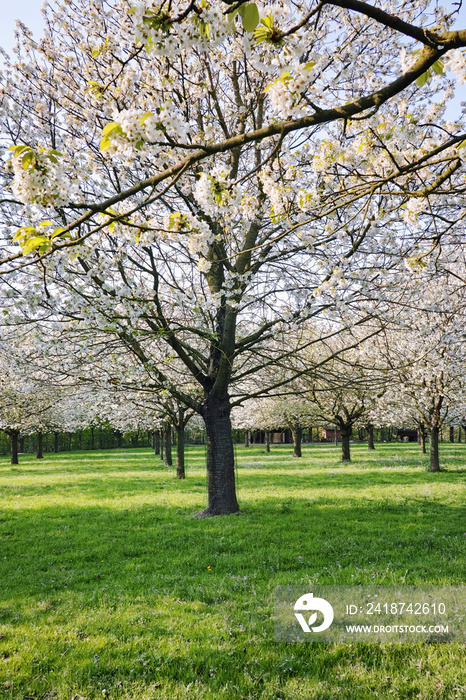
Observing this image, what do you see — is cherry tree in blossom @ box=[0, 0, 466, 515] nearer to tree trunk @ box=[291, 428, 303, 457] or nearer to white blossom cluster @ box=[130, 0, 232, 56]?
white blossom cluster @ box=[130, 0, 232, 56]

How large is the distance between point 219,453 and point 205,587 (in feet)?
13.3

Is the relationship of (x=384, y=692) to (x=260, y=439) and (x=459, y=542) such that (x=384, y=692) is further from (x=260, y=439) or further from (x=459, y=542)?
(x=260, y=439)

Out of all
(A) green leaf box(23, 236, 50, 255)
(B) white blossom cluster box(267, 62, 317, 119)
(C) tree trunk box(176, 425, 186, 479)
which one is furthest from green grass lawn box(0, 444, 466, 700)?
(B) white blossom cluster box(267, 62, 317, 119)

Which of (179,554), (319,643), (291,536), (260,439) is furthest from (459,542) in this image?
(260,439)

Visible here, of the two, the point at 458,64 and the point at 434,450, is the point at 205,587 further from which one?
the point at 434,450

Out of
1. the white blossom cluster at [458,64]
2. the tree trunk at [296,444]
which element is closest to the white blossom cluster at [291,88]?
the white blossom cluster at [458,64]

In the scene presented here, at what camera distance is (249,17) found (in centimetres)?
205

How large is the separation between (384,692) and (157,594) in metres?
3.02

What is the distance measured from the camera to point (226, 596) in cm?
523

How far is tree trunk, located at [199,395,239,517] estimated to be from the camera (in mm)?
9500

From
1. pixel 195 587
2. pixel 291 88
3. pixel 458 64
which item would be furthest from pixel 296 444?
pixel 291 88
